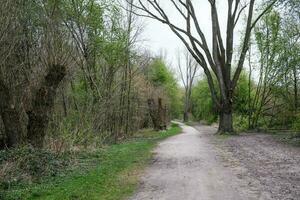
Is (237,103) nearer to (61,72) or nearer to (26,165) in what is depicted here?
(61,72)

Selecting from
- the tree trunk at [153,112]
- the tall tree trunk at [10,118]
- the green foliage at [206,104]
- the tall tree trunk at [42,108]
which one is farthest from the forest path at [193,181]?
the green foliage at [206,104]

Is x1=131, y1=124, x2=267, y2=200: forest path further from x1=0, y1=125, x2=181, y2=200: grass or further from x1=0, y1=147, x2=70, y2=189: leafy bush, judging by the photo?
x1=0, y1=147, x2=70, y2=189: leafy bush

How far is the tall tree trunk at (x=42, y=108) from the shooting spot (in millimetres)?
12828

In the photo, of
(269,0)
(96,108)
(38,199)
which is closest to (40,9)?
(96,108)

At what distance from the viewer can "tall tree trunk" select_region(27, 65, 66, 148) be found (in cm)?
1283

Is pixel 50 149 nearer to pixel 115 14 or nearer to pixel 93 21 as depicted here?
pixel 93 21

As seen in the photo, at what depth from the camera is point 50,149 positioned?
13211mm

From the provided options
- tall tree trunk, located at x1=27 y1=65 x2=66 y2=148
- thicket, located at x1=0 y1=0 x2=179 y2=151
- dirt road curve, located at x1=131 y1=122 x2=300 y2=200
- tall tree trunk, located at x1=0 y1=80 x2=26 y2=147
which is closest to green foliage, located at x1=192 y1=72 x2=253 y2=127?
thicket, located at x1=0 y1=0 x2=179 y2=151

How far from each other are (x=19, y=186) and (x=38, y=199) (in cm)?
118

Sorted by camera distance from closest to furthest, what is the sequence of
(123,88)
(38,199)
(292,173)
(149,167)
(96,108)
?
(38,199) → (292,173) → (149,167) → (96,108) → (123,88)

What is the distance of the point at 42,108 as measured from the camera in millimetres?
12938

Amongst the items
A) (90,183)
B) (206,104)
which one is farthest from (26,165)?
(206,104)

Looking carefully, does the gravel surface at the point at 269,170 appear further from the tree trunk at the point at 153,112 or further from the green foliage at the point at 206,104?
the green foliage at the point at 206,104

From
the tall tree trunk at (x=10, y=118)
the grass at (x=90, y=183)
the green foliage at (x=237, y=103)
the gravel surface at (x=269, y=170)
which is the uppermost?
the green foliage at (x=237, y=103)
